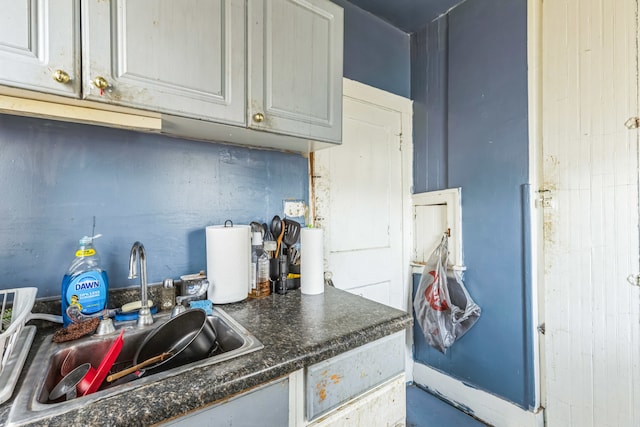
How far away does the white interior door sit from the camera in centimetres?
172

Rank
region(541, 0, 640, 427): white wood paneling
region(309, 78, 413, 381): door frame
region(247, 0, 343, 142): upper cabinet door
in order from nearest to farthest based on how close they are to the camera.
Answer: region(247, 0, 343, 142): upper cabinet door
region(541, 0, 640, 427): white wood paneling
region(309, 78, 413, 381): door frame

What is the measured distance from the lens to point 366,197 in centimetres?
188

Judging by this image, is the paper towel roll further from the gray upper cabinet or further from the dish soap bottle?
the dish soap bottle

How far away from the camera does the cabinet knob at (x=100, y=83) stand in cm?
79

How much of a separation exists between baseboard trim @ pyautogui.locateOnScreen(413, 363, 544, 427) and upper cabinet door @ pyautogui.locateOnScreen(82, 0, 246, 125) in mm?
1944

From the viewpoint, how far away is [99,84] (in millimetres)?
789

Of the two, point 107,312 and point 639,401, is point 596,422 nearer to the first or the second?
point 639,401

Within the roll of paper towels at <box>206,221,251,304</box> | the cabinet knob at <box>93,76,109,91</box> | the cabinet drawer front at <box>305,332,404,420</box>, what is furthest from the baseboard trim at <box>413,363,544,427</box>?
the cabinet knob at <box>93,76,109,91</box>

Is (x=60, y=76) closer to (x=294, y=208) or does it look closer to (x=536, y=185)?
(x=294, y=208)

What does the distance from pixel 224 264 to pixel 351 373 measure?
0.61 meters

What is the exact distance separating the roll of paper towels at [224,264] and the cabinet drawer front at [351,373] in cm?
50

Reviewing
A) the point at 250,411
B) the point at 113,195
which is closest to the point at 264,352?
the point at 250,411

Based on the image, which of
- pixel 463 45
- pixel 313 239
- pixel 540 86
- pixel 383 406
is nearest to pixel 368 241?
pixel 313 239

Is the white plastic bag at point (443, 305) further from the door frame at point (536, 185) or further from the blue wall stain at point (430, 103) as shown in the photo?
the blue wall stain at point (430, 103)
